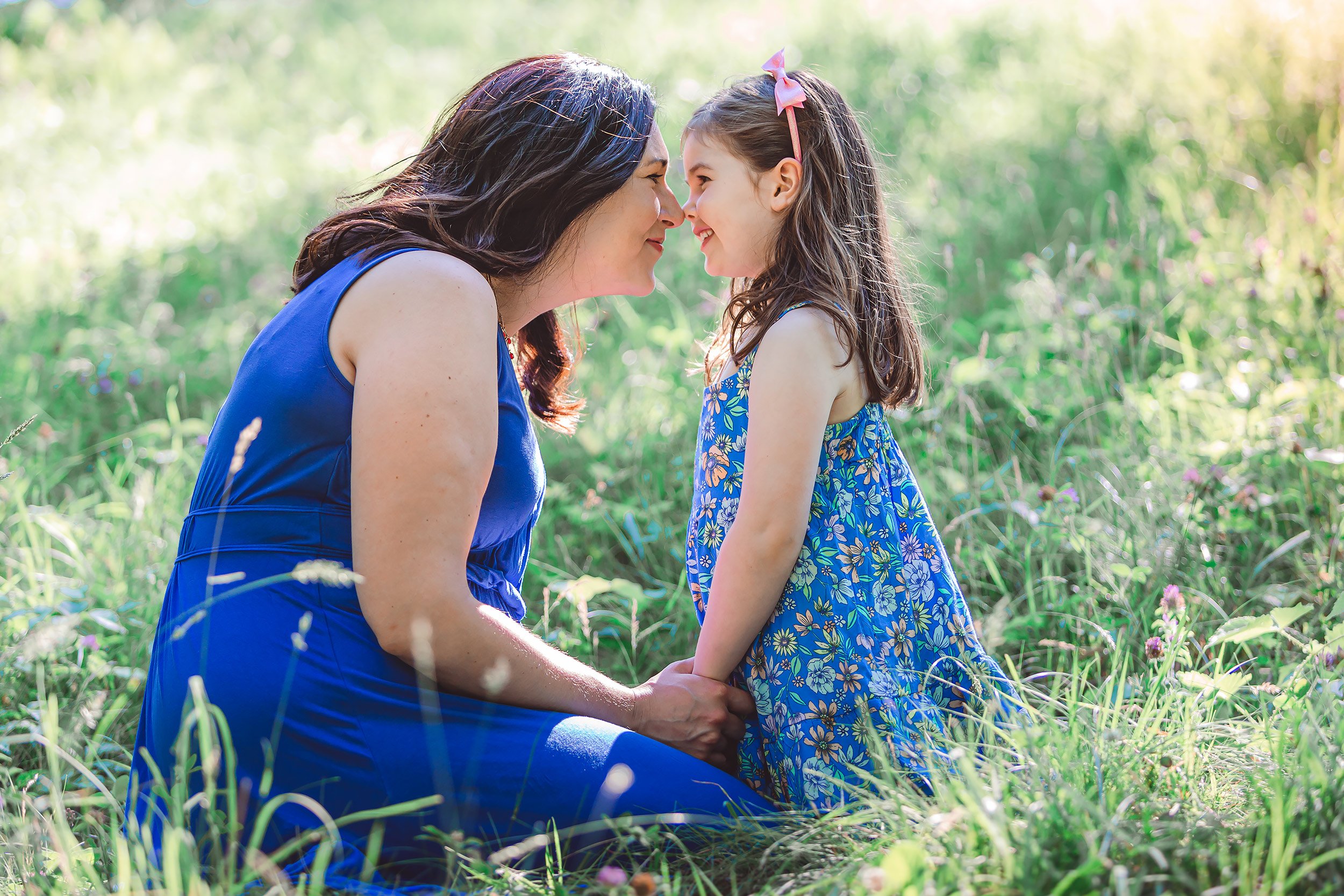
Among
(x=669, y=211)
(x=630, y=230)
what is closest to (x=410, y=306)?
(x=630, y=230)

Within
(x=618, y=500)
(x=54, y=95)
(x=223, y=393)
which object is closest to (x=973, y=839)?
(x=618, y=500)

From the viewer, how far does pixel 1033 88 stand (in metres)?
6.03

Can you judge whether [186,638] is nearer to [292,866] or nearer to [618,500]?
[292,866]

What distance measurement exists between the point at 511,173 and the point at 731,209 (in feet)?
1.54

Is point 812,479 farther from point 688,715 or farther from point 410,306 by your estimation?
point 410,306

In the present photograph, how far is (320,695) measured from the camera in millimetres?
1570

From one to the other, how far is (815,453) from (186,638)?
1.12m

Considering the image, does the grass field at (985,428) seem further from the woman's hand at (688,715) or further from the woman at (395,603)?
the woman's hand at (688,715)

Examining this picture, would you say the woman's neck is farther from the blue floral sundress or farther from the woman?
the blue floral sundress

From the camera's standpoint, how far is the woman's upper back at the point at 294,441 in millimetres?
1629

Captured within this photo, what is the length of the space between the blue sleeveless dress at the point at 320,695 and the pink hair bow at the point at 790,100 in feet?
2.80

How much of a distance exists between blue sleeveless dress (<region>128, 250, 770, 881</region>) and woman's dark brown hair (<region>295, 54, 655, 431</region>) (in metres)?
0.18

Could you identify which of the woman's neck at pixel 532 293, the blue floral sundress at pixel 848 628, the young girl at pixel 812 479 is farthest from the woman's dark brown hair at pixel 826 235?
the woman's neck at pixel 532 293

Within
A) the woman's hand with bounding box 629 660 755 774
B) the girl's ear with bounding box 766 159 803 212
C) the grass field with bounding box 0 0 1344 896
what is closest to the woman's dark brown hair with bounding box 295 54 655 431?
the girl's ear with bounding box 766 159 803 212
